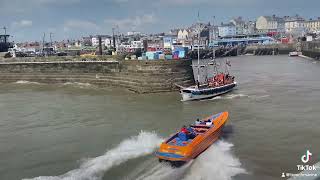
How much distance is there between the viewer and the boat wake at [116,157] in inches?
599

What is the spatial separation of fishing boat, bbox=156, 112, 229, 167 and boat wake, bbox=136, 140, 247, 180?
0.30 metres

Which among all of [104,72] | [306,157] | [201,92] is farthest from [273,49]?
[306,157]

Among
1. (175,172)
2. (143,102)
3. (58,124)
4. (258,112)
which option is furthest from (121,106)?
(175,172)

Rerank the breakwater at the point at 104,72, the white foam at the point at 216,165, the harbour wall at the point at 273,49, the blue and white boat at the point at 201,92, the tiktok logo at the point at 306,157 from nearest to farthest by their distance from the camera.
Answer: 1. the white foam at the point at 216,165
2. the tiktok logo at the point at 306,157
3. the blue and white boat at the point at 201,92
4. the breakwater at the point at 104,72
5. the harbour wall at the point at 273,49

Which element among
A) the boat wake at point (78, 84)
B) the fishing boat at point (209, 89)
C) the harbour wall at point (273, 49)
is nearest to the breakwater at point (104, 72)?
the boat wake at point (78, 84)

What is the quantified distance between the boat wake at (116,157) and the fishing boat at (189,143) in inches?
81.8

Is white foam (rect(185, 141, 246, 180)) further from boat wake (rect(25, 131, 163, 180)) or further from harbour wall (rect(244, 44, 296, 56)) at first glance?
harbour wall (rect(244, 44, 296, 56))

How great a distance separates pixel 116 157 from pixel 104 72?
2806cm

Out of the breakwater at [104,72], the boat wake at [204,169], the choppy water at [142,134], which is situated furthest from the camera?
the breakwater at [104,72]

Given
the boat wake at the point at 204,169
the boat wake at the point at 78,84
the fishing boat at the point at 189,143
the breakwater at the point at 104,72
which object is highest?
the breakwater at the point at 104,72

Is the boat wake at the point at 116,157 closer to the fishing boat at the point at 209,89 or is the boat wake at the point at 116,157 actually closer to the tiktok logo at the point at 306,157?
the tiktok logo at the point at 306,157

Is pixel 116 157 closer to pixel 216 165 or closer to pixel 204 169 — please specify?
pixel 204 169

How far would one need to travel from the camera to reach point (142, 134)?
21.4 meters

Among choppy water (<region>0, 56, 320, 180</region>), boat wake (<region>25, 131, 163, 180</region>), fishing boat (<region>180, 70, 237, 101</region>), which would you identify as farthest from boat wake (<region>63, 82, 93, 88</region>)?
boat wake (<region>25, 131, 163, 180</region>)
